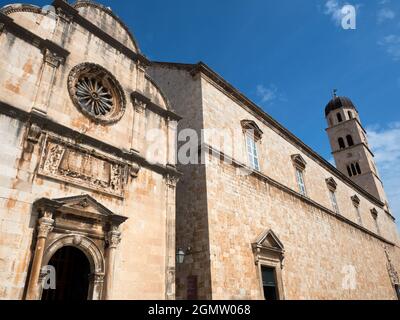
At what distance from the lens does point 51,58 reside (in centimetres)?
751

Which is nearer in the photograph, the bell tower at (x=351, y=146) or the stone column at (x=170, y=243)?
the stone column at (x=170, y=243)

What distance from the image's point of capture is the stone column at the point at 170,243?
8.27 metres

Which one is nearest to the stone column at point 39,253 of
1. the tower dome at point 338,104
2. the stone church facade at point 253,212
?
the stone church facade at point 253,212

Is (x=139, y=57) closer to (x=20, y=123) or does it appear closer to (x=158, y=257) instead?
(x=20, y=123)

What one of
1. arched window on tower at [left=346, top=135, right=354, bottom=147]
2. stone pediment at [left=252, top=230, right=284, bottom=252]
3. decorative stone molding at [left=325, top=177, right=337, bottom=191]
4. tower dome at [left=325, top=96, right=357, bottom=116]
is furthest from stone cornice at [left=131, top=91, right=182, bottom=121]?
tower dome at [left=325, top=96, right=357, bottom=116]

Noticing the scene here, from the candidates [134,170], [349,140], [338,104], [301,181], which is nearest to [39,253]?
[134,170]

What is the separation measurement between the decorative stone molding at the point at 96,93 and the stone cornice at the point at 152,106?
1.40 ft

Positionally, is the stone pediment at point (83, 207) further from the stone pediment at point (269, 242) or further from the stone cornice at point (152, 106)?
the stone pediment at point (269, 242)

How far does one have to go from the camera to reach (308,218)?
15594 mm

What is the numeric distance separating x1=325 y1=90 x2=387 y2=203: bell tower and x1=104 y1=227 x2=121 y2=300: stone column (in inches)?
1216

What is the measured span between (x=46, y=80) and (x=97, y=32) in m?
2.59

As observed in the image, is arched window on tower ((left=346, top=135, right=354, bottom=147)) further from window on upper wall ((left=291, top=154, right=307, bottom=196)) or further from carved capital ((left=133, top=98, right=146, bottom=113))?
carved capital ((left=133, top=98, right=146, bottom=113))

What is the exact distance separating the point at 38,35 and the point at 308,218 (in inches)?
535

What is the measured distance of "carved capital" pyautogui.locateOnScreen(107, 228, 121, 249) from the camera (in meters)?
7.25
